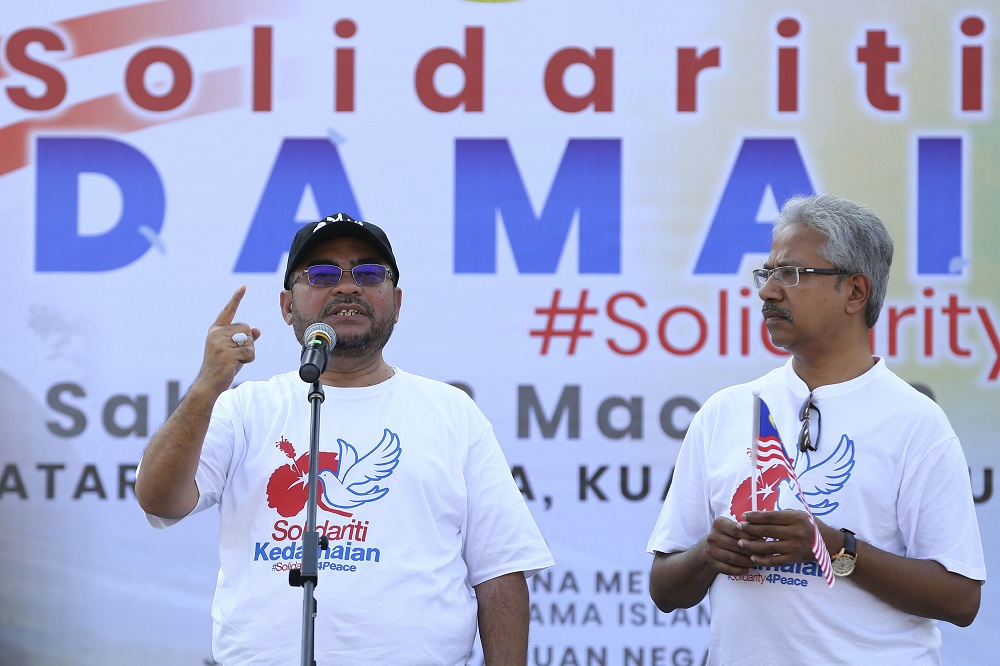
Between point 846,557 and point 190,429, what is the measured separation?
126cm

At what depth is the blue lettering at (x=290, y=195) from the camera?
11.8 ft

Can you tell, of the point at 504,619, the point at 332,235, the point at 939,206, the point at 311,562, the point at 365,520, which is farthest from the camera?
the point at 939,206

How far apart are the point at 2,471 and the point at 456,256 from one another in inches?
60.1

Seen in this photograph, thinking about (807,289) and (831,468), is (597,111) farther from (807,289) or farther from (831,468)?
(831,468)

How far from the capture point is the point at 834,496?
2.30 metres

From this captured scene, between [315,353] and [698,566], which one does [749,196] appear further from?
[315,353]

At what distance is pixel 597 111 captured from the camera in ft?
11.7

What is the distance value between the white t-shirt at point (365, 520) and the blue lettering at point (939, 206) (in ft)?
5.56

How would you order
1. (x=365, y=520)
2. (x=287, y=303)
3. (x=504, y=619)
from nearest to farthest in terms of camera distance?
(x=365, y=520) → (x=504, y=619) → (x=287, y=303)

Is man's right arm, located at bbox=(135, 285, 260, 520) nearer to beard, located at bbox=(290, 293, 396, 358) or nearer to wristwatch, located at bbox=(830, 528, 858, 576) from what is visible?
beard, located at bbox=(290, 293, 396, 358)

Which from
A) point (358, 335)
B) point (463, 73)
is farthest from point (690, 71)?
point (358, 335)

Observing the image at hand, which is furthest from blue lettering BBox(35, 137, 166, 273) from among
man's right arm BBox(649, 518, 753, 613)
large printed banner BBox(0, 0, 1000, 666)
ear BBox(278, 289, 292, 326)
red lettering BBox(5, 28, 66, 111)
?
man's right arm BBox(649, 518, 753, 613)

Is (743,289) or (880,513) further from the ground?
(743,289)

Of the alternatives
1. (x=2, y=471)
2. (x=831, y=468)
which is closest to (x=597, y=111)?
(x=831, y=468)
